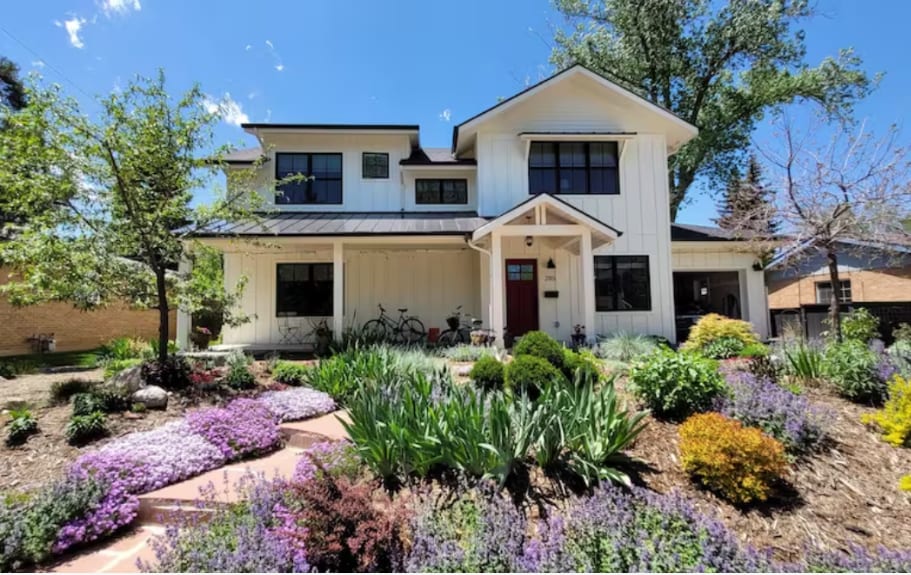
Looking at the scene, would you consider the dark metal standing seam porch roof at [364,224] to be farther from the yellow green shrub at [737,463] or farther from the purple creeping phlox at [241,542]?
the yellow green shrub at [737,463]

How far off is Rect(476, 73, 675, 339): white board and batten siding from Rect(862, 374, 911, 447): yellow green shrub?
7539mm

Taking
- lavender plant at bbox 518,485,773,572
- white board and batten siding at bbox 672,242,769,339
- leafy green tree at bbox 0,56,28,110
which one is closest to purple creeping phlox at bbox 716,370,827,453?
lavender plant at bbox 518,485,773,572

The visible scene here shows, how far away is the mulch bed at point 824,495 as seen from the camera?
11.0 ft

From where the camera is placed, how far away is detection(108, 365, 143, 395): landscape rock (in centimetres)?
596

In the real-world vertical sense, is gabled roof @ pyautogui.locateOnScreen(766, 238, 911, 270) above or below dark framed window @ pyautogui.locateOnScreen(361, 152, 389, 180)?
below

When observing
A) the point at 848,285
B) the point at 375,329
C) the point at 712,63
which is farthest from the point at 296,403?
the point at 848,285

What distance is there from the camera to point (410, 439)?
12.5 feet

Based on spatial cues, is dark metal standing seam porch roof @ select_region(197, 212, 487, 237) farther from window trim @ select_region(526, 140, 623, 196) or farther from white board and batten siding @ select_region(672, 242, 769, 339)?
white board and batten siding @ select_region(672, 242, 769, 339)

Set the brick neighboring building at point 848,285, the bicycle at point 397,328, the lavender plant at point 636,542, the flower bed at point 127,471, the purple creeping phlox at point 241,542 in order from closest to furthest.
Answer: the purple creeping phlox at point 241,542, the lavender plant at point 636,542, the flower bed at point 127,471, the brick neighboring building at point 848,285, the bicycle at point 397,328


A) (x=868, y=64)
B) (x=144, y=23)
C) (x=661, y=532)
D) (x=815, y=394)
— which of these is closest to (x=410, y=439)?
(x=661, y=532)

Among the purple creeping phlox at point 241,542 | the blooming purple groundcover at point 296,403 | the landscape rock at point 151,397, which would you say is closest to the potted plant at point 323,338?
the blooming purple groundcover at point 296,403

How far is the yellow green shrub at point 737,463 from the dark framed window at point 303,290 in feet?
35.1

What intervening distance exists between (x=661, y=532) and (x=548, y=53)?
23056mm

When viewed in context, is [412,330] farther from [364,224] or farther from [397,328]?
[364,224]
